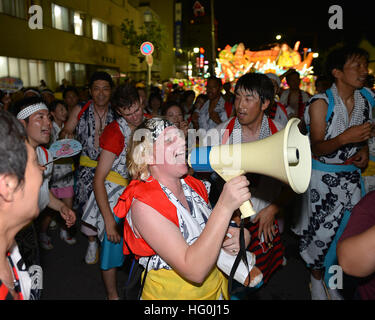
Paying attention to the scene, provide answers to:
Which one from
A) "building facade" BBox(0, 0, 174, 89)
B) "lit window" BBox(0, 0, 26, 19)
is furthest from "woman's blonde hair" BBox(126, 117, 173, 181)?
"lit window" BBox(0, 0, 26, 19)

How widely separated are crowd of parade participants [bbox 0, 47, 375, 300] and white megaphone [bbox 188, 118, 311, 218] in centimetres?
5

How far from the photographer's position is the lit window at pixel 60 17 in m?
16.7

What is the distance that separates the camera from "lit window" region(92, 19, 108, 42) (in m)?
21.1

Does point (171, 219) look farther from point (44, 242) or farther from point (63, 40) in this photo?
point (63, 40)

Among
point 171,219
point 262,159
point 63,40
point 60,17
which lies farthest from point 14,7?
point 262,159

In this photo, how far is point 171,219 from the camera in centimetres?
149

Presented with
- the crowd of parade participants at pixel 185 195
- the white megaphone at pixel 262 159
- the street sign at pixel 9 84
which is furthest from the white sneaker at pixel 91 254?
the street sign at pixel 9 84

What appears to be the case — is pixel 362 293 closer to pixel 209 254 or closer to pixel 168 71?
pixel 209 254

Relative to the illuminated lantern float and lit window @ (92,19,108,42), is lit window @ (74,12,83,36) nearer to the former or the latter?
lit window @ (92,19,108,42)

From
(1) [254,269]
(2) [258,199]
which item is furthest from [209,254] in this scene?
(2) [258,199]

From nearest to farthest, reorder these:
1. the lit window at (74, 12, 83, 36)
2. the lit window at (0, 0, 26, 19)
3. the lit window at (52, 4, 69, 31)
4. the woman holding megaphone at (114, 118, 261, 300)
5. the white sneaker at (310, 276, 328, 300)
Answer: the woman holding megaphone at (114, 118, 261, 300) < the white sneaker at (310, 276, 328, 300) < the lit window at (0, 0, 26, 19) < the lit window at (52, 4, 69, 31) < the lit window at (74, 12, 83, 36)

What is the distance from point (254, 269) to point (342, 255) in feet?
2.08

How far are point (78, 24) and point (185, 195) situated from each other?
66.8 ft

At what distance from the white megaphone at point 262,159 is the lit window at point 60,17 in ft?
60.0
